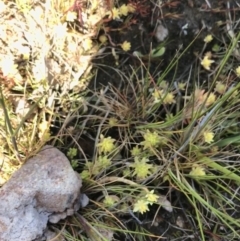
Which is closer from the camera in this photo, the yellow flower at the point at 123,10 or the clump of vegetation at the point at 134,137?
the clump of vegetation at the point at 134,137

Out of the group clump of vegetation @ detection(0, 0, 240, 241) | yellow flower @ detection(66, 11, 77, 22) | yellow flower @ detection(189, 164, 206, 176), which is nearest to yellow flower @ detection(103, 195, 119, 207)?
clump of vegetation @ detection(0, 0, 240, 241)

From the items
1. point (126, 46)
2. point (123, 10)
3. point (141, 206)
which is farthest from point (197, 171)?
point (123, 10)

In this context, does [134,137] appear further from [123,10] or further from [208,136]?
[123,10]

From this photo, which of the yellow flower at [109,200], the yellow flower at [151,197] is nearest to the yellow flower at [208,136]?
the yellow flower at [151,197]

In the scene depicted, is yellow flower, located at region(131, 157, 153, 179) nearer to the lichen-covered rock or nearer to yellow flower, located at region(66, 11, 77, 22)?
the lichen-covered rock

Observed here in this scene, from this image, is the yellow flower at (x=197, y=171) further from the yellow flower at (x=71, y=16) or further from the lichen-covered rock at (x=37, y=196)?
the yellow flower at (x=71, y=16)

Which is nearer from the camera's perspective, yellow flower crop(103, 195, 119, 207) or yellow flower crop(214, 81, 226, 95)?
yellow flower crop(103, 195, 119, 207)

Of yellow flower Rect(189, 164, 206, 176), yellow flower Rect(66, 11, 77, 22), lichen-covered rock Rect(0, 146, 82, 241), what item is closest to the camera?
lichen-covered rock Rect(0, 146, 82, 241)

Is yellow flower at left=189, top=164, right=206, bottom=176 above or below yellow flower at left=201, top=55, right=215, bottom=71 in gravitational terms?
below
